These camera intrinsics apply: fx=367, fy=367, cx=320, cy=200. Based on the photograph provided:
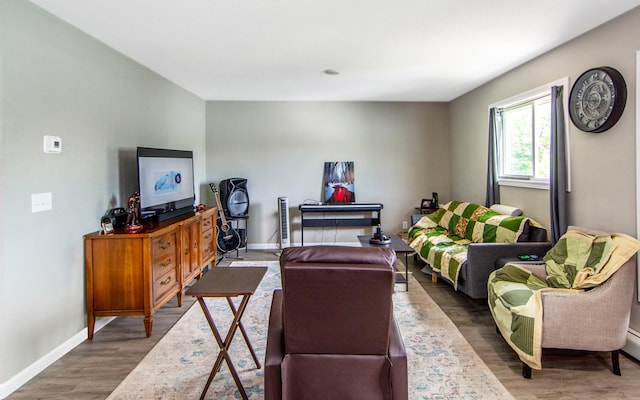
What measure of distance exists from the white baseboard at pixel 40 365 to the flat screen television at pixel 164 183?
109 cm

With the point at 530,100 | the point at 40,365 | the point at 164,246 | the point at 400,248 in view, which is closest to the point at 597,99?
the point at 530,100

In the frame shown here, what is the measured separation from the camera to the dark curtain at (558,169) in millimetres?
3242

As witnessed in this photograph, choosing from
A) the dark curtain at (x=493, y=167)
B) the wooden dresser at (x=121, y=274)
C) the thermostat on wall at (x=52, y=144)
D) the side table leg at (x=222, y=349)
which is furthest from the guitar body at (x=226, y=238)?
the dark curtain at (x=493, y=167)

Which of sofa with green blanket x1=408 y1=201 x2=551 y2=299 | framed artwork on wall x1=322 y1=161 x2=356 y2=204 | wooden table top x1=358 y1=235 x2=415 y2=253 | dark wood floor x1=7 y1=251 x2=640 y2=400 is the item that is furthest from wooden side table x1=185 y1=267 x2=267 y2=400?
framed artwork on wall x1=322 y1=161 x2=356 y2=204

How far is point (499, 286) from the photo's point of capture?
2.71 meters

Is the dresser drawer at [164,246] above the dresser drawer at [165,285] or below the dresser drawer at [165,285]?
above

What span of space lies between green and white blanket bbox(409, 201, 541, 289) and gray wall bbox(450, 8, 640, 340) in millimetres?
330

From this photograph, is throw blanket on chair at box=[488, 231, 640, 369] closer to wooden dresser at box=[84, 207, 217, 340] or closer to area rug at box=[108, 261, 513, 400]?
area rug at box=[108, 261, 513, 400]

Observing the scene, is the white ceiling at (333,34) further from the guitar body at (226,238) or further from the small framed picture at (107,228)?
the guitar body at (226,238)

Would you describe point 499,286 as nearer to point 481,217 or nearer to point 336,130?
point 481,217

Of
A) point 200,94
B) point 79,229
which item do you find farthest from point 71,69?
point 200,94

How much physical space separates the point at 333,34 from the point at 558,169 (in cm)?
231

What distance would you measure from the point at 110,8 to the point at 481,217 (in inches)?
160

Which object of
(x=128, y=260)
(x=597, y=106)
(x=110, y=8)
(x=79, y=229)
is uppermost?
(x=110, y=8)
